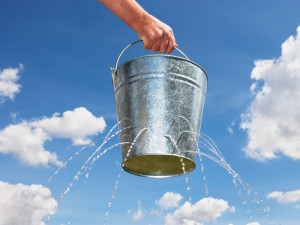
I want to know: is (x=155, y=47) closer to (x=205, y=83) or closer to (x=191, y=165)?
(x=205, y=83)

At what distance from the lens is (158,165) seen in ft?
10.2

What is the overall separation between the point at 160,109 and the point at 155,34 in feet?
2.16

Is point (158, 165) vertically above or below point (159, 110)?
below

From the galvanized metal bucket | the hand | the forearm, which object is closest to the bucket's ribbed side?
the galvanized metal bucket

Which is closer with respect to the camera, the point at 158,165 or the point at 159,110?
the point at 159,110

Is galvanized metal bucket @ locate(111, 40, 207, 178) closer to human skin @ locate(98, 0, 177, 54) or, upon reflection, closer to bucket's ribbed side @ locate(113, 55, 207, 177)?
bucket's ribbed side @ locate(113, 55, 207, 177)

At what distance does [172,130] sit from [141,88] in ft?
1.55

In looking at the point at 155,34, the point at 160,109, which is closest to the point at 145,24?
the point at 155,34

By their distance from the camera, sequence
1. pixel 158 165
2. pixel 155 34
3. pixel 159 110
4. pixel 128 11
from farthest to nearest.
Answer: pixel 158 165 → pixel 159 110 → pixel 155 34 → pixel 128 11

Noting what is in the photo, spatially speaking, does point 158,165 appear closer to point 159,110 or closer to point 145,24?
point 159,110

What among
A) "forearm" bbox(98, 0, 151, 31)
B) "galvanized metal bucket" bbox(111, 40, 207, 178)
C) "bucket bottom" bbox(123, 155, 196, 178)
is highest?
"forearm" bbox(98, 0, 151, 31)

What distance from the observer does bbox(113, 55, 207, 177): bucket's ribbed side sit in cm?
277

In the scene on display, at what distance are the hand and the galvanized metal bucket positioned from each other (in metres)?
0.27

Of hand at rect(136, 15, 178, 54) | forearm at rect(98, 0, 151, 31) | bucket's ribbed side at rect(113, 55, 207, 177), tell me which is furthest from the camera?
bucket's ribbed side at rect(113, 55, 207, 177)
